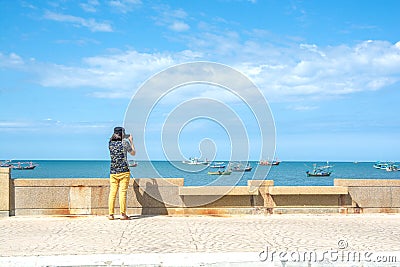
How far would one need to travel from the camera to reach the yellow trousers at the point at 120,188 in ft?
38.7

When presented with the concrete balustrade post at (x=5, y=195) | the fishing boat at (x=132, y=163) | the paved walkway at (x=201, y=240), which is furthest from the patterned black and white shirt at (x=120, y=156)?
the concrete balustrade post at (x=5, y=195)

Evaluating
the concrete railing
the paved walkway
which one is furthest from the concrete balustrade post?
the paved walkway

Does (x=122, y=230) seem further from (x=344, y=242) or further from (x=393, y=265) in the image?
(x=393, y=265)

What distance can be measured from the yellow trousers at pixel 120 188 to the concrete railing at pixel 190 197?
29.6 inches

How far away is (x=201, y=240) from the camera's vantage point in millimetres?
9344

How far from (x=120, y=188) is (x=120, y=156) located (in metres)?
0.73

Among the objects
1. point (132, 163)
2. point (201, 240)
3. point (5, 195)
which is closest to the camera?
point (201, 240)

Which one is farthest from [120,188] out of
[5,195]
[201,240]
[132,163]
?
[201,240]

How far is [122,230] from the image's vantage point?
1038 centimetres

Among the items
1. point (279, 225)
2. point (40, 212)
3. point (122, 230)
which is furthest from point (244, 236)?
point (40, 212)

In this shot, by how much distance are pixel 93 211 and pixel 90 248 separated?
390 centimetres

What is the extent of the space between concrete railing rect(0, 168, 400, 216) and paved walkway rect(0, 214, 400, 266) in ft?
1.20

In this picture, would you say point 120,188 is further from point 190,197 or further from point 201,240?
point 201,240

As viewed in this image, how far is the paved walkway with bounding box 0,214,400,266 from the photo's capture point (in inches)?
310
